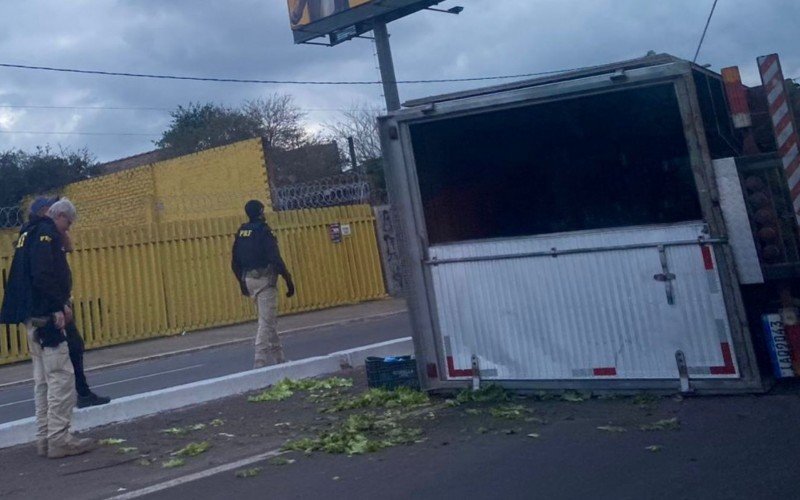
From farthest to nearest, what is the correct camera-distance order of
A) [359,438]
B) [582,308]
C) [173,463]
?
[582,308] → [359,438] → [173,463]

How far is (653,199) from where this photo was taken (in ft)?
25.0

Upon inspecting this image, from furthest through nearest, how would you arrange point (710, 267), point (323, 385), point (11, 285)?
point (323, 385), point (11, 285), point (710, 267)

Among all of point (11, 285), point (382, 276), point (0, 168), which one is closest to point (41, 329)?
point (11, 285)

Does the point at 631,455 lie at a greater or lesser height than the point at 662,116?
lesser

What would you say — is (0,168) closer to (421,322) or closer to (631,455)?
(421,322)

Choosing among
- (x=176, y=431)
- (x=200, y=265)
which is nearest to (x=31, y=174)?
(x=200, y=265)

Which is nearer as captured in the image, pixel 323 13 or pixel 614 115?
pixel 614 115

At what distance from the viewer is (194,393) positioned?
9.64 m

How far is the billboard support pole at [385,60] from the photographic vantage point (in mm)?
31047

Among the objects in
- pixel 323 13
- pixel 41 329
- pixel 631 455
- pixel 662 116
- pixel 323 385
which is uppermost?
pixel 323 13

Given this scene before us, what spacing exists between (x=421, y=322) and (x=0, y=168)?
31.0m

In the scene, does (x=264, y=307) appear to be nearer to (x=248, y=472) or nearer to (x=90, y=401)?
(x=90, y=401)

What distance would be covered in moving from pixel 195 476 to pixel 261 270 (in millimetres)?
4757

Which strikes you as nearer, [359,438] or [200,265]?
[359,438]
